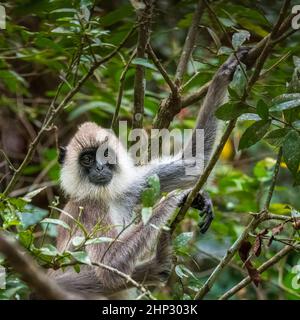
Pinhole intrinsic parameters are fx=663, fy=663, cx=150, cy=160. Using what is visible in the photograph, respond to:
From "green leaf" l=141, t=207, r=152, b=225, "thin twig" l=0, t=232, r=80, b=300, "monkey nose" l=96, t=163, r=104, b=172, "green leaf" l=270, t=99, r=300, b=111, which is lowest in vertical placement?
"monkey nose" l=96, t=163, r=104, b=172

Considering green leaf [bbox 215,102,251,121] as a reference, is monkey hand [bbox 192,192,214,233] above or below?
below

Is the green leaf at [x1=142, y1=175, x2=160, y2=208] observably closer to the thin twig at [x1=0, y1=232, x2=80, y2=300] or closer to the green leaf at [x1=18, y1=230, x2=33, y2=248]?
the green leaf at [x1=18, y1=230, x2=33, y2=248]

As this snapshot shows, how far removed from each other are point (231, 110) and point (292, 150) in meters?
0.41

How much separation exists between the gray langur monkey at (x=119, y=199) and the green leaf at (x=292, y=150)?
1.34m

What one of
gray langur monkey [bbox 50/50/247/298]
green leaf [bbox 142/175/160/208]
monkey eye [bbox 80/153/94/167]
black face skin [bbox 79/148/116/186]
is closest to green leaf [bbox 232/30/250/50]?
gray langur monkey [bbox 50/50/247/298]

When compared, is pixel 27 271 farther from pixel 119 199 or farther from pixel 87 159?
pixel 119 199

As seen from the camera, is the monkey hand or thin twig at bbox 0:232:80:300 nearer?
thin twig at bbox 0:232:80:300

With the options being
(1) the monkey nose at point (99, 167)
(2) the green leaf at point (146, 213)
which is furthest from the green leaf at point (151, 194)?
(1) the monkey nose at point (99, 167)

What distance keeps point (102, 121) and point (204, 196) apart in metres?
3.47

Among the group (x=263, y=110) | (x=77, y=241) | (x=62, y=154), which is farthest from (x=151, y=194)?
(x=62, y=154)

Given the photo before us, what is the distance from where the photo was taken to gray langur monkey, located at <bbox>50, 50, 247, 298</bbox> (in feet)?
16.2

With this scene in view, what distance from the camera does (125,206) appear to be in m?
5.86

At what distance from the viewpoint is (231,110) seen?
366 cm
